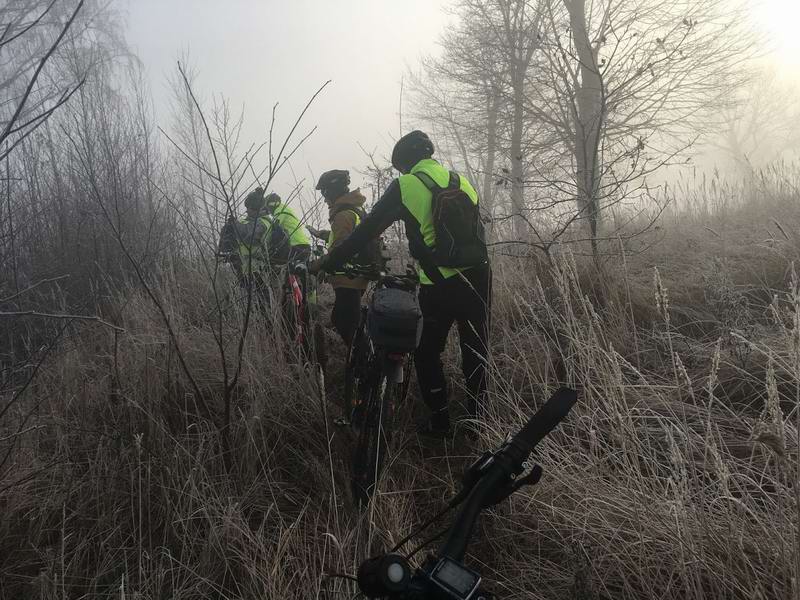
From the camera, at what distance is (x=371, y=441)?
88.7 inches

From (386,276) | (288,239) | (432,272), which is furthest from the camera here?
(288,239)

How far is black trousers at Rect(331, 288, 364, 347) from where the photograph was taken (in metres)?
3.88

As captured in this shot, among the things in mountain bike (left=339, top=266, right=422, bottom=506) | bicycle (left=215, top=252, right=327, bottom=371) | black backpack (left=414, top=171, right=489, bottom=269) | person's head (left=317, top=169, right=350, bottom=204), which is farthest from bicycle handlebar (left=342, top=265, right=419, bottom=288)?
person's head (left=317, top=169, right=350, bottom=204)

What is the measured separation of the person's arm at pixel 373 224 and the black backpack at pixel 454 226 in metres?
→ 0.17

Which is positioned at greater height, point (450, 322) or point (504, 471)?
point (504, 471)

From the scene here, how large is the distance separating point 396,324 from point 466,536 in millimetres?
1565

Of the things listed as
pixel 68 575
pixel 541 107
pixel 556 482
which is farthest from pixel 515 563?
pixel 541 107

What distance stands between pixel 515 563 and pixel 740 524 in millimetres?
734

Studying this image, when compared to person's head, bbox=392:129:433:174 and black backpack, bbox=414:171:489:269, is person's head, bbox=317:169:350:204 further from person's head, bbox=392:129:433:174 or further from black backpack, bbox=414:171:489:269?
black backpack, bbox=414:171:489:269

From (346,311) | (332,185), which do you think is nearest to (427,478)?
(346,311)

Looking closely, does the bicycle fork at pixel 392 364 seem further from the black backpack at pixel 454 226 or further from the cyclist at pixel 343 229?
the cyclist at pixel 343 229

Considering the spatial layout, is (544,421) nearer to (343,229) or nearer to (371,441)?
(371,441)

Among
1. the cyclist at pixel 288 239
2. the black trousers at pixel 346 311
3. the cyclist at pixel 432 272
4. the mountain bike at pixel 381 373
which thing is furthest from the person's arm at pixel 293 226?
the mountain bike at pixel 381 373

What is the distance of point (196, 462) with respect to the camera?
2309 mm
